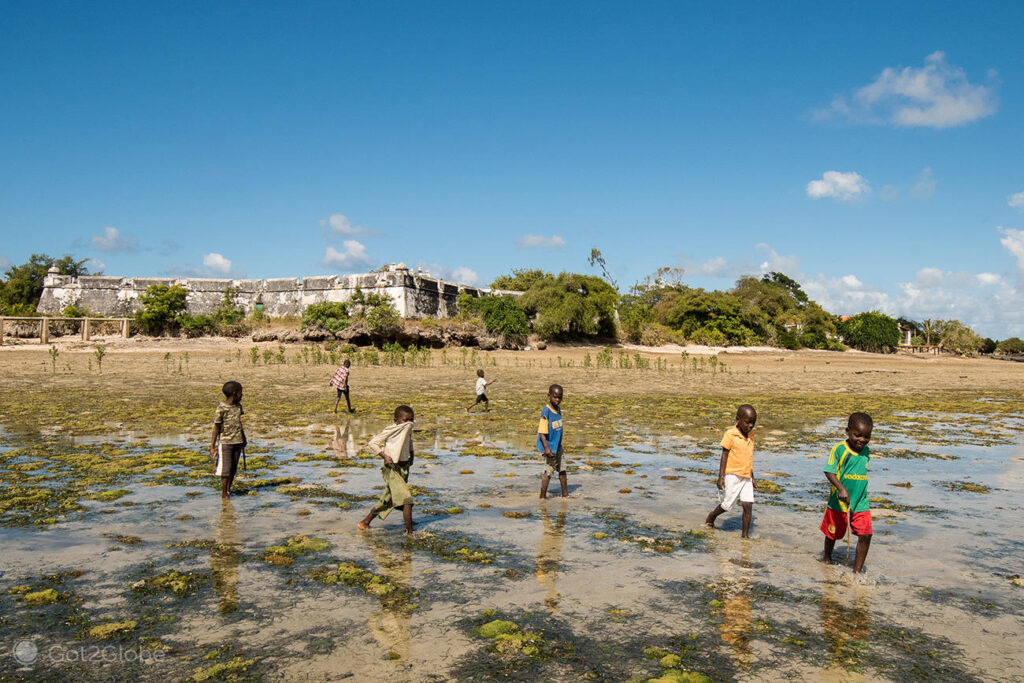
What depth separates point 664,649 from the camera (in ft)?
14.1

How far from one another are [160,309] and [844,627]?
4665cm

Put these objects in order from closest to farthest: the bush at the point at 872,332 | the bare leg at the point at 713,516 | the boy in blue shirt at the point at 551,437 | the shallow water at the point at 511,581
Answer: the shallow water at the point at 511,581 < the bare leg at the point at 713,516 < the boy in blue shirt at the point at 551,437 < the bush at the point at 872,332

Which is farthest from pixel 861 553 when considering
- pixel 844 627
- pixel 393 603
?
pixel 393 603

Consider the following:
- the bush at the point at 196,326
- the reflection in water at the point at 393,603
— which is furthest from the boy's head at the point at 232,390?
the bush at the point at 196,326

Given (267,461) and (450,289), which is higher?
(450,289)

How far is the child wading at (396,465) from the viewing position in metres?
6.72

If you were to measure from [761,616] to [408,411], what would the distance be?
3817mm

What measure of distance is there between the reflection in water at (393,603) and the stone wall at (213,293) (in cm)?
3887

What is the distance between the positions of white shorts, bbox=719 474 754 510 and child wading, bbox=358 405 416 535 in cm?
330

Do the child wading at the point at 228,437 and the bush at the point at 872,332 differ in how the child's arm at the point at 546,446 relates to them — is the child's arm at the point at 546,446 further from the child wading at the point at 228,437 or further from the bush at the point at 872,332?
the bush at the point at 872,332

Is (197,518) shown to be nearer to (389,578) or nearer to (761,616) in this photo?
(389,578)

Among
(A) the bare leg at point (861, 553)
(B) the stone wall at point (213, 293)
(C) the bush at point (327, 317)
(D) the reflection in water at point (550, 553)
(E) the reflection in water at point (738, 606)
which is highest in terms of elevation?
(B) the stone wall at point (213, 293)

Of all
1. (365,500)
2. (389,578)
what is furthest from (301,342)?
(389,578)

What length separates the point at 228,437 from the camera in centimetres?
811
